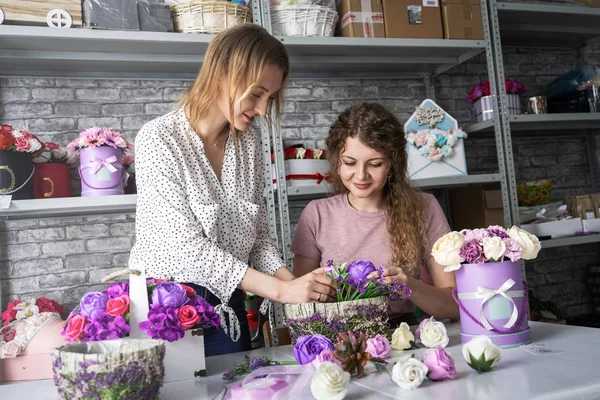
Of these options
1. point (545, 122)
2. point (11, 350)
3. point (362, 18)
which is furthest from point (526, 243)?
point (545, 122)

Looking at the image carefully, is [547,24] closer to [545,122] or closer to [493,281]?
[545,122]

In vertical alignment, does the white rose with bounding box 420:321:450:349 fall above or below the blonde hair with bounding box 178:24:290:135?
below

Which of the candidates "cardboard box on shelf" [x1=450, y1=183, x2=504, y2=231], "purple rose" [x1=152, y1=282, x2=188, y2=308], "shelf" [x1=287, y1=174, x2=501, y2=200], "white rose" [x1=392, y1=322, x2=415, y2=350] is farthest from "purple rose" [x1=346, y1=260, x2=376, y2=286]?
"cardboard box on shelf" [x1=450, y1=183, x2=504, y2=231]

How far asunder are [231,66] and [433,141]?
1.34 meters

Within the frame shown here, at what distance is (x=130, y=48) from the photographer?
2.42m

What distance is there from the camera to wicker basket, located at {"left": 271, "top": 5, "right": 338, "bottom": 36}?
95.7 inches

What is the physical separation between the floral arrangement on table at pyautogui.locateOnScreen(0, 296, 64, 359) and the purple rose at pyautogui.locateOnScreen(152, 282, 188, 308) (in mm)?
534

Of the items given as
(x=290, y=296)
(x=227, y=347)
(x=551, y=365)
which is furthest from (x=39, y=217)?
(x=551, y=365)

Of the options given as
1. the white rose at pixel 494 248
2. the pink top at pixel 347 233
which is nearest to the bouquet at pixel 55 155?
the pink top at pixel 347 233

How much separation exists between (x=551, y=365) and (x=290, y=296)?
55cm

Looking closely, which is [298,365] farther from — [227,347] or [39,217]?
[39,217]

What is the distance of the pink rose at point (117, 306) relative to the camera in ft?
3.29

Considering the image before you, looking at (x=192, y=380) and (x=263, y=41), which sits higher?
(x=263, y=41)

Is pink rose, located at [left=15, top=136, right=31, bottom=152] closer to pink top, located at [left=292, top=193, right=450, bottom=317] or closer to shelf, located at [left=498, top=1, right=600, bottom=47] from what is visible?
pink top, located at [left=292, top=193, right=450, bottom=317]
